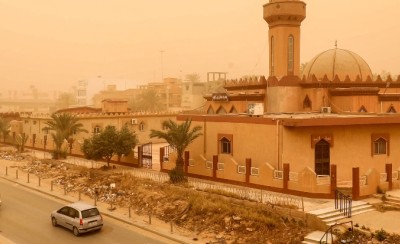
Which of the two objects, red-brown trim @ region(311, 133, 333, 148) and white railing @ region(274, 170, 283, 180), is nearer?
white railing @ region(274, 170, 283, 180)

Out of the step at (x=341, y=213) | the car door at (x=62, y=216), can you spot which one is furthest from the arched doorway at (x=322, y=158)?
the car door at (x=62, y=216)

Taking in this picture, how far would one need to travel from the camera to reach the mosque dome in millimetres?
32969

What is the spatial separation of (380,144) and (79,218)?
18350mm

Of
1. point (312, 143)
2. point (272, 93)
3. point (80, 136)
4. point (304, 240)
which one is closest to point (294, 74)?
point (272, 93)

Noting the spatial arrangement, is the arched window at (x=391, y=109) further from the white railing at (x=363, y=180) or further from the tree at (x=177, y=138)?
the tree at (x=177, y=138)

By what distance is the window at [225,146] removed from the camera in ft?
87.6

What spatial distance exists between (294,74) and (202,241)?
64.0ft

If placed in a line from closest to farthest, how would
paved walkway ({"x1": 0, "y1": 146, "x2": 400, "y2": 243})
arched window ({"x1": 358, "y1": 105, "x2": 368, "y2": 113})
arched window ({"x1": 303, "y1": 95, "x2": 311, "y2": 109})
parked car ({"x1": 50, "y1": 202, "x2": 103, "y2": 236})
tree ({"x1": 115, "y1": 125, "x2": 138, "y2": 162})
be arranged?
1. paved walkway ({"x1": 0, "y1": 146, "x2": 400, "y2": 243})
2. parked car ({"x1": 50, "y1": 202, "x2": 103, "y2": 236})
3. tree ({"x1": 115, "y1": 125, "x2": 138, "y2": 162})
4. arched window ({"x1": 358, "y1": 105, "x2": 368, "y2": 113})
5. arched window ({"x1": 303, "y1": 95, "x2": 311, "y2": 109})

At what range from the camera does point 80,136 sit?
42781 millimetres

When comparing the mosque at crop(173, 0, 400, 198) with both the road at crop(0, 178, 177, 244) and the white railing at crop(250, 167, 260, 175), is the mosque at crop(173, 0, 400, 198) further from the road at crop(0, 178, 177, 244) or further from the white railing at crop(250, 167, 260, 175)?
the road at crop(0, 178, 177, 244)

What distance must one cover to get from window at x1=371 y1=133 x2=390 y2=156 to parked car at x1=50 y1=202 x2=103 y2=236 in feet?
54.9

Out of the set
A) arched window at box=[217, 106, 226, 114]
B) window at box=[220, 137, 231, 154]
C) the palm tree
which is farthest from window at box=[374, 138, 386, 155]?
the palm tree

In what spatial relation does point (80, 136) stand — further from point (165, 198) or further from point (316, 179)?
point (316, 179)

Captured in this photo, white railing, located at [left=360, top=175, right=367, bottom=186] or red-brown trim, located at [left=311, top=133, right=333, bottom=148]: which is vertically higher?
red-brown trim, located at [left=311, top=133, right=333, bottom=148]
